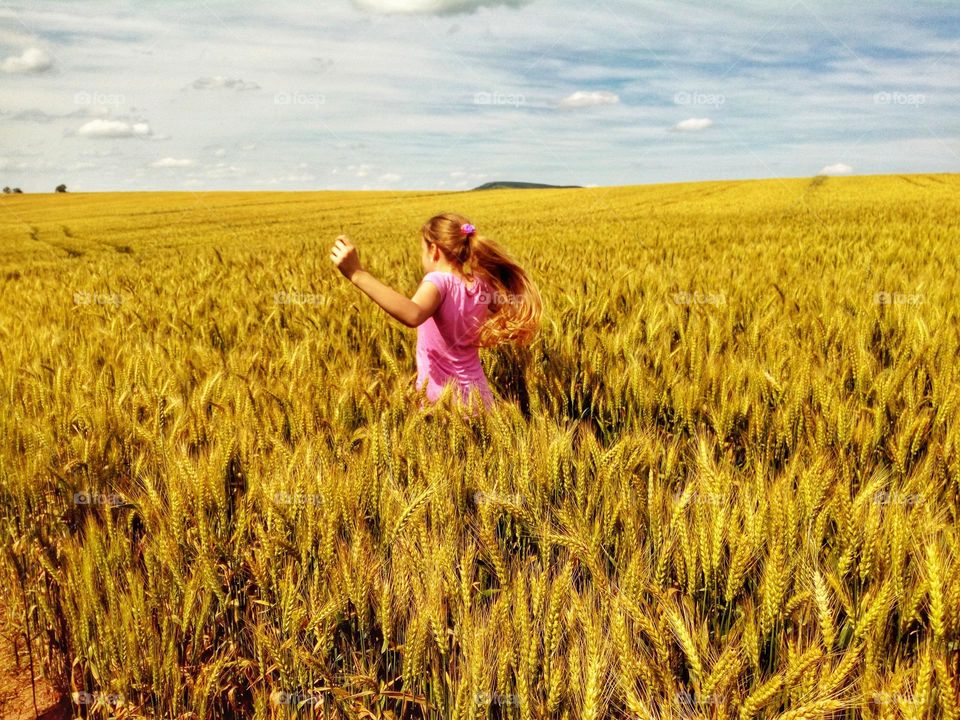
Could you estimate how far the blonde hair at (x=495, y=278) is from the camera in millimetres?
2371

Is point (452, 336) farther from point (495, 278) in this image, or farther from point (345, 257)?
point (345, 257)

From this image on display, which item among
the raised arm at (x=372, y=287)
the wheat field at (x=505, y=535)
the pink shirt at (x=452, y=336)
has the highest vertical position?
the raised arm at (x=372, y=287)

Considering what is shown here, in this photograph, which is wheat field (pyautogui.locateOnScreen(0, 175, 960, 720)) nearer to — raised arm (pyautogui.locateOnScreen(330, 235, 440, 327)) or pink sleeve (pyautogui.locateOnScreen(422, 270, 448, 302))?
raised arm (pyautogui.locateOnScreen(330, 235, 440, 327))

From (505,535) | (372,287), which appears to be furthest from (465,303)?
(505,535)

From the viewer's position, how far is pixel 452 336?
8.14 feet

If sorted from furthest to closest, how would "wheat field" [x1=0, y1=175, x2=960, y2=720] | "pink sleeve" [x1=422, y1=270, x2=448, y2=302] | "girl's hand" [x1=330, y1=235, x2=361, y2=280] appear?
"pink sleeve" [x1=422, y1=270, x2=448, y2=302] → "girl's hand" [x1=330, y1=235, x2=361, y2=280] → "wheat field" [x1=0, y1=175, x2=960, y2=720]

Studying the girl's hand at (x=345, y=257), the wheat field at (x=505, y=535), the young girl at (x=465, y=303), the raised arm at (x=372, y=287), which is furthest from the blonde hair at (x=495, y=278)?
the girl's hand at (x=345, y=257)

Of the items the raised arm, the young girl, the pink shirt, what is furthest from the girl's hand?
the pink shirt

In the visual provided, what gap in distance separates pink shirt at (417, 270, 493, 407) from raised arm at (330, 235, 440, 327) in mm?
234

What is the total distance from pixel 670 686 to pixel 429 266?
189 centimetres

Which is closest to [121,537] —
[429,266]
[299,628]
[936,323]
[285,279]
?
[299,628]

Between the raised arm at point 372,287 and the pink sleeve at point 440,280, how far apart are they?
0.50 ft

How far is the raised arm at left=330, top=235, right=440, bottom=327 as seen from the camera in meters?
1.99

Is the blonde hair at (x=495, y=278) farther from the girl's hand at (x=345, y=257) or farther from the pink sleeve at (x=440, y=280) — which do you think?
the girl's hand at (x=345, y=257)
